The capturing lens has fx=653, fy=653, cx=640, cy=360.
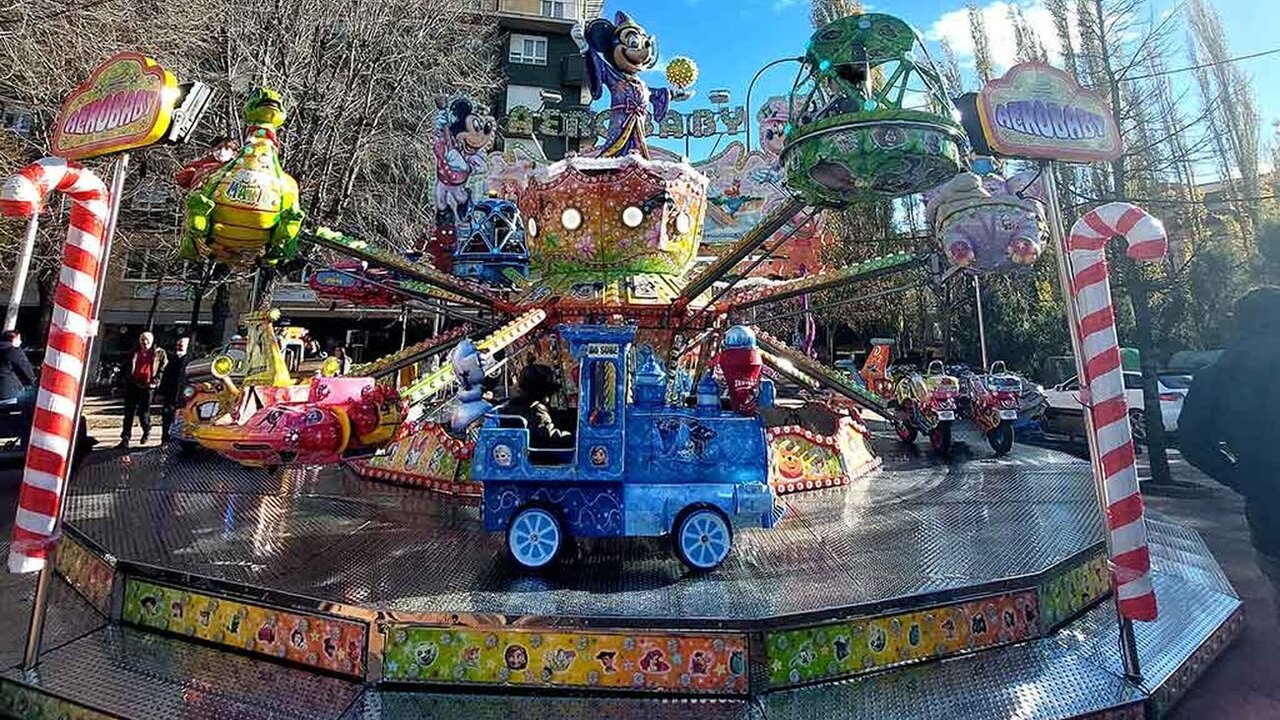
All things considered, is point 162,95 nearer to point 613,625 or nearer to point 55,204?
point 613,625

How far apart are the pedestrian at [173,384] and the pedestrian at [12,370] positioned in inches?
163

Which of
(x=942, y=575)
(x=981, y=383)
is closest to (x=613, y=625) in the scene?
(x=942, y=575)

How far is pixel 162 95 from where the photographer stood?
3590 millimetres

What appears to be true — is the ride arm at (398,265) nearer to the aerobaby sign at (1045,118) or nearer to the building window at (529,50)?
the aerobaby sign at (1045,118)

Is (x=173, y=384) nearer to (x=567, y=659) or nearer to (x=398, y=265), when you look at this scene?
(x=398, y=265)

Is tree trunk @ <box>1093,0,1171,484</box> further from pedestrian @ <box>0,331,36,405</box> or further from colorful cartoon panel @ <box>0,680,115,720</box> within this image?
pedestrian @ <box>0,331,36,405</box>

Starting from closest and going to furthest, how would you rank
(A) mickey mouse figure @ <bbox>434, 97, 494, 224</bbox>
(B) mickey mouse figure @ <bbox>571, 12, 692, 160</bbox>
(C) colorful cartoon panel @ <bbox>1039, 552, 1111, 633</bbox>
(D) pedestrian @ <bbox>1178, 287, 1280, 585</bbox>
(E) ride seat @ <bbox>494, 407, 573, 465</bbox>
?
(D) pedestrian @ <bbox>1178, 287, 1280, 585</bbox> → (C) colorful cartoon panel @ <bbox>1039, 552, 1111, 633</bbox> → (E) ride seat @ <bbox>494, 407, 573, 465</bbox> → (B) mickey mouse figure @ <bbox>571, 12, 692, 160</bbox> → (A) mickey mouse figure @ <bbox>434, 97, 494, 224</bbox>

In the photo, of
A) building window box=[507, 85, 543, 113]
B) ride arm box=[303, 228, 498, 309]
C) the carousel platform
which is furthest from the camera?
building window box=[507, 85, 543, 113]

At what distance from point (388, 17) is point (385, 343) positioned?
14.8 meters

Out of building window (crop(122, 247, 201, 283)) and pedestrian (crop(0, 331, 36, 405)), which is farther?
building window (crop(122, 247, 201, 283))

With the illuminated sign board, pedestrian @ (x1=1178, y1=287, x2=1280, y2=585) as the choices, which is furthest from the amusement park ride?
the illuminated sign board

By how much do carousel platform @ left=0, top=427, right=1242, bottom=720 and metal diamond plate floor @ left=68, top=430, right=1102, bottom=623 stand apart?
3cm

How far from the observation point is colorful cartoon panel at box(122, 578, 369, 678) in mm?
3350

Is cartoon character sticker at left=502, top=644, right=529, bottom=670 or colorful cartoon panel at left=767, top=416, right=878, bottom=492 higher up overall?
colorful cartoon panel at left=767, top=416, right=878, bottom=492
